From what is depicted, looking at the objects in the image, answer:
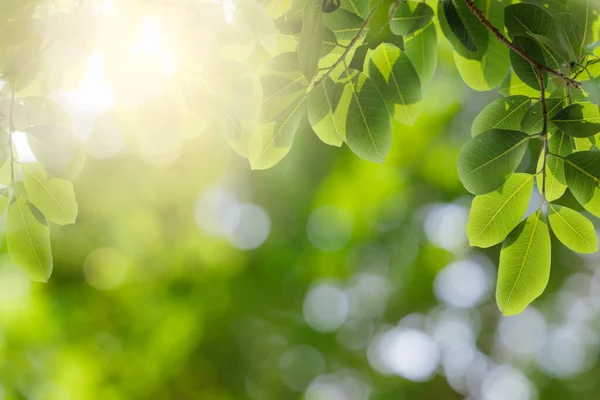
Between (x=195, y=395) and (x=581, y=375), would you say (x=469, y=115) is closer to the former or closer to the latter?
(x=581, y=375)

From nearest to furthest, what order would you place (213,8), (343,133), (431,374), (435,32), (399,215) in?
(213,8) → (343,133) → (435,32) → (431,374) → (399,215)

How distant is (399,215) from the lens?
25.2ft

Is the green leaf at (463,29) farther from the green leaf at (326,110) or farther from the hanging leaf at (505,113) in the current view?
the green leaf at (326,110)

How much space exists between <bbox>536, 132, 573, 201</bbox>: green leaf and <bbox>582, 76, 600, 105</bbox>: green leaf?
118 millimetres

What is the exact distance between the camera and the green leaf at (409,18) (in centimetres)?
120

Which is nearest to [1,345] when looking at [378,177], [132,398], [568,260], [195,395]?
[132,398]

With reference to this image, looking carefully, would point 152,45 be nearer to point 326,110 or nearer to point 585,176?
point 326,110

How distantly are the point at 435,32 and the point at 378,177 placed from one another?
20.7 ft

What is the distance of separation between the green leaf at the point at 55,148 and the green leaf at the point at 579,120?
975mm

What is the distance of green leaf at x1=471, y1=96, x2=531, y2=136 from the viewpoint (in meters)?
1.10

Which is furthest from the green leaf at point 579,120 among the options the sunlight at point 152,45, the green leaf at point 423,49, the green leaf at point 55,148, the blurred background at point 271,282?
the blurred background at point 271,282

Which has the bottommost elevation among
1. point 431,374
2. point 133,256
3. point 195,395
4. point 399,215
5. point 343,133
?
point 195,395

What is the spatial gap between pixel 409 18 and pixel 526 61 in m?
0.29

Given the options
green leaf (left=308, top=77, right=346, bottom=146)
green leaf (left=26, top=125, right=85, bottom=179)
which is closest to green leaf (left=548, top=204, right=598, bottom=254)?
green leaf (left=308, top=77, right=346, bottom=146)
